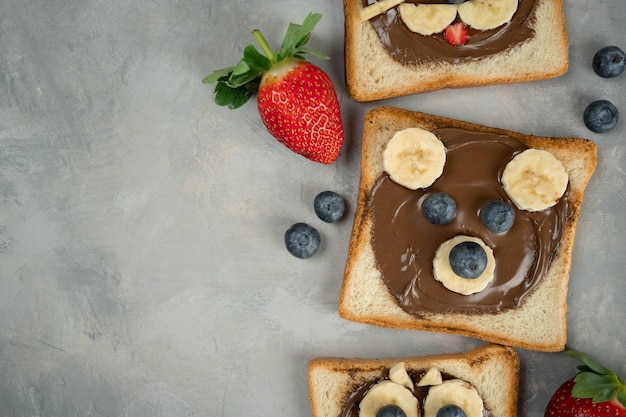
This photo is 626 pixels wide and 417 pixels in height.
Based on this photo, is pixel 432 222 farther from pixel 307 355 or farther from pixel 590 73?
pixel 590 73

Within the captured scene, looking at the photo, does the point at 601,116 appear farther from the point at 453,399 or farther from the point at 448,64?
the point at 453,399

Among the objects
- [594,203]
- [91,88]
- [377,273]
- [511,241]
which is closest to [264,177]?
[377,273]

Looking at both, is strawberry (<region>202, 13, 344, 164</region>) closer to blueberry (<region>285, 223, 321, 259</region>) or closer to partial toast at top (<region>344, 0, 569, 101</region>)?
partial toast at top (<region>344, 0, 569, 101</region>)

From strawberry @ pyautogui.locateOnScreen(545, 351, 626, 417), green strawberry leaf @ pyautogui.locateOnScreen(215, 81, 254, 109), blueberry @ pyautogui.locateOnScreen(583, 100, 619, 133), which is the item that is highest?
green strawberry leaf @ pyautogui.locateOnScreen(215, 81, 254, 109)

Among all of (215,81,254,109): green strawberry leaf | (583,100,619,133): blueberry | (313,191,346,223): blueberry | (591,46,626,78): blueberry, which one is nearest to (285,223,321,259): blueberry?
(313,191,346,223): blueberry

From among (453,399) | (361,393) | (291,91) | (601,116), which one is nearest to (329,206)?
(291,91)

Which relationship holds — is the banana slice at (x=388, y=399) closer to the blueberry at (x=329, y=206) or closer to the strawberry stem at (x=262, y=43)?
the blueberry at (x=329, y=206)
